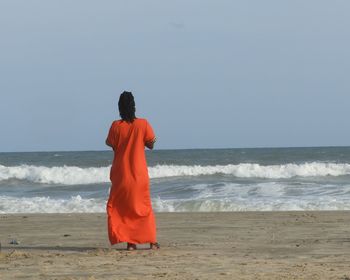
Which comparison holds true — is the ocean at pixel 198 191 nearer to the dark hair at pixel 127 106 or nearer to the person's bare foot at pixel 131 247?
the person's bare foot at pixel 131 247

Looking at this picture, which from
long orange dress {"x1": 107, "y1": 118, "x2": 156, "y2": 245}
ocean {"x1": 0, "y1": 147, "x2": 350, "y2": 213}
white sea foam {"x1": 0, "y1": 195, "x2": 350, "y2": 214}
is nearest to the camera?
long orange dress {"x1": 107, "y1": 118, "x2": 156, "y2": 245}

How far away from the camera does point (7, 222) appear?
12.6 metres

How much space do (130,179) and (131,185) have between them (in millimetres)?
61

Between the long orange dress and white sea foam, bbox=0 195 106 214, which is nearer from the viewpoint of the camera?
the long orange dress

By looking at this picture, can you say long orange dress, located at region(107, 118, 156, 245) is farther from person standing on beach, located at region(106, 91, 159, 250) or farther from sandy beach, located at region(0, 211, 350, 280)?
sandy beach, located at region(0, 211, 350, 280)

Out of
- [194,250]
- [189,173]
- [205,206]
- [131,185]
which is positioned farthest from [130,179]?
[189,173]

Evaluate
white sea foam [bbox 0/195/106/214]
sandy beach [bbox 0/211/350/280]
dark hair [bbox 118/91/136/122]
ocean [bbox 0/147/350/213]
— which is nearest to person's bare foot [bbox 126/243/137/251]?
sandy beach [bbox 0/211/350/280]

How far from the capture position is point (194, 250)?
8242 millimetres

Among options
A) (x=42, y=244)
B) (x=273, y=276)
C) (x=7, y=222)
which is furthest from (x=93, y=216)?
(x=273, y=276)

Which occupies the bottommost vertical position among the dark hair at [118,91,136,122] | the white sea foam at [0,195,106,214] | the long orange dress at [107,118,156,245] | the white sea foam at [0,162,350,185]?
the white sea foam at [0,195,106,214]

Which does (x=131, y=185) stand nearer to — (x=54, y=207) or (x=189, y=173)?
(x=54, y=207)

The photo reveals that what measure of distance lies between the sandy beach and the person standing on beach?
0.23 m

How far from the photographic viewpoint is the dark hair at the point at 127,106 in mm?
8391

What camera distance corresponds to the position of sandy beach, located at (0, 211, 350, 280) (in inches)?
263
